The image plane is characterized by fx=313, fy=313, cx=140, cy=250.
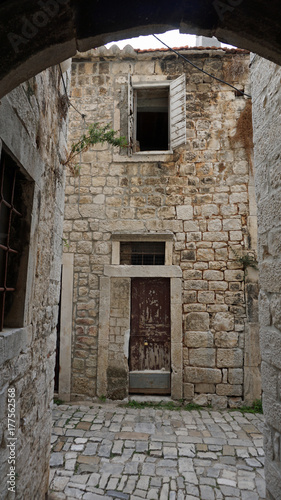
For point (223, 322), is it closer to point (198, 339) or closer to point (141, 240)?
point (198, 339)

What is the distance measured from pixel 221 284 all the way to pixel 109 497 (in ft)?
11.3

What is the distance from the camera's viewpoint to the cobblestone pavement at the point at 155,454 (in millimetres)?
2975

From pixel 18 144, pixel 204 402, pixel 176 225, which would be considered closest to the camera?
pixel 18 144

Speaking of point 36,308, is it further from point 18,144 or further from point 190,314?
point 190,314

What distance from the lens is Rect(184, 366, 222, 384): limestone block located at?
5.18 meters

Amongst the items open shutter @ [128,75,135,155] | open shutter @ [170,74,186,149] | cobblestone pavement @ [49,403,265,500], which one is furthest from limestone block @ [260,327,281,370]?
open shutter @ [128,75,135,155]

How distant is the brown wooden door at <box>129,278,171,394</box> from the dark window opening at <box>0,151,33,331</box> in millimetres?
3511

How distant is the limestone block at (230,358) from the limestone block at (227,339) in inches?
3.8

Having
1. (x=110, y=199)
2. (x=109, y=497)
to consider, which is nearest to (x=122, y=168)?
(x=110, y=199)

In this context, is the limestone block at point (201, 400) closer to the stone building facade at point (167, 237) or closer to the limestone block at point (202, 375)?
the stone building facade at point (167, 237)

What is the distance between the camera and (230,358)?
5207 millimetres

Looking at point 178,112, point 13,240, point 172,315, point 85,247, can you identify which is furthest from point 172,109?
point 13,240

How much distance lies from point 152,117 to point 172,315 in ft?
14.0

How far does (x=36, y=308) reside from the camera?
240cm
